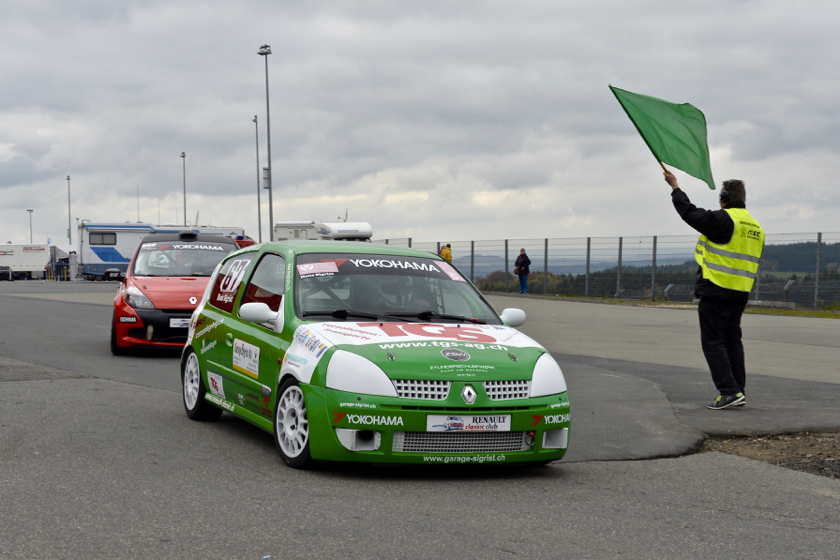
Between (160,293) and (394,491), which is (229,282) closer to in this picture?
(394,491)

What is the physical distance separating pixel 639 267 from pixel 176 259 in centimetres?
2119

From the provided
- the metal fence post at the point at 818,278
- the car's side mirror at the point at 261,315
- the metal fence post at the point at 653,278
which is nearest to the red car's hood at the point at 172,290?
the car's side mirror at the point at 261,315

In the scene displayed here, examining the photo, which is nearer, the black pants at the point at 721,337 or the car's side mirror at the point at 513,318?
the car's side mirror at the point at 513,318

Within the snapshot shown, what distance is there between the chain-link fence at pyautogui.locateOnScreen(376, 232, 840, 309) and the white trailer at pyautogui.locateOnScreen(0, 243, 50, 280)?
45023mm

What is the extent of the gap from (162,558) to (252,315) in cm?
256

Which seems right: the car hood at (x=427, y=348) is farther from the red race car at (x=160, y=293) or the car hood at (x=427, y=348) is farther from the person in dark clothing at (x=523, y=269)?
the person in dark clothing at (x=523, y=269)

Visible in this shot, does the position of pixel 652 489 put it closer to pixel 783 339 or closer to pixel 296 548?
pixel 296 548

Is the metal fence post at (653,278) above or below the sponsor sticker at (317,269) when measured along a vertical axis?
below

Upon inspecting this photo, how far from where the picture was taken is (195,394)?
770 centimetres

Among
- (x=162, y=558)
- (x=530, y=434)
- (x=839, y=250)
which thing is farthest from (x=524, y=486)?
(x=839, y=250)

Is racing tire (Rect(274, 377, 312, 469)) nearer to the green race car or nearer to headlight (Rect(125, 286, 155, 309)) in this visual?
the green race car

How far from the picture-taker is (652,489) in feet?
18.4

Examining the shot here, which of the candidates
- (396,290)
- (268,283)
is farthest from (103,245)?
(396,290)

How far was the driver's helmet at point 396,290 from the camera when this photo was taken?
6.57m
